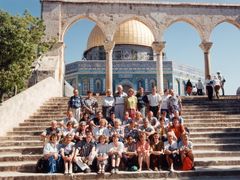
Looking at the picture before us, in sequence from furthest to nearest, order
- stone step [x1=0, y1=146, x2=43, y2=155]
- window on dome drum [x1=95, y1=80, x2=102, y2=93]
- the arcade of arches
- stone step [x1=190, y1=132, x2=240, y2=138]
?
window on dome drum [x1=95, y1=80, x2=102, y2=93] → the arcade of arches → stone step [x1=190, y1=132, x2=240, y2=138] → stone step [x1=0, y1=146, x2=43, y2=155]

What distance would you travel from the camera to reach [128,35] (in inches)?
1588

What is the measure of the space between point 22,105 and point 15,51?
6191 millimetres

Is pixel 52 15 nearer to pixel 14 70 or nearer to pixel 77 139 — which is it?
pixel 14 70

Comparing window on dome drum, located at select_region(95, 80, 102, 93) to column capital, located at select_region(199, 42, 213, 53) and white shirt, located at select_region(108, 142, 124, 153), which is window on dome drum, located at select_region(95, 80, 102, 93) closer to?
column capital, located at select_region(199, 42, 213, 53)

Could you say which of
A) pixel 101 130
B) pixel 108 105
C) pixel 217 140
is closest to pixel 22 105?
pixel 108 105

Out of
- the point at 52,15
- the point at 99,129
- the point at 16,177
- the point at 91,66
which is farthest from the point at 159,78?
the point at 91,66

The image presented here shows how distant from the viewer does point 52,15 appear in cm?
1975

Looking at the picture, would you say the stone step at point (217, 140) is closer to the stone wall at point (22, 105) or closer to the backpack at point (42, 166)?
the backpack at point (42, 166)

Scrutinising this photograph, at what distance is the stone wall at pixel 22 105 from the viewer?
1005 cm

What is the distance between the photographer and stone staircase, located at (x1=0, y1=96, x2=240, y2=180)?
7.45 metres

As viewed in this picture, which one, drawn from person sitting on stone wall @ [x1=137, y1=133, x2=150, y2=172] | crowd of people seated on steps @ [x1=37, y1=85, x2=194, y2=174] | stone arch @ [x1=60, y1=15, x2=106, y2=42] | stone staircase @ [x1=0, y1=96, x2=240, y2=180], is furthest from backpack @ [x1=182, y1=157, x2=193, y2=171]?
stone arch @ [x1=60, y1=15, x2=106, y2=42]

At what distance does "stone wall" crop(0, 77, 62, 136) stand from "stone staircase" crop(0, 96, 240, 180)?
8.0 inches

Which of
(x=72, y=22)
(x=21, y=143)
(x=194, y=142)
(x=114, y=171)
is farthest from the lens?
(x=72, y=22)

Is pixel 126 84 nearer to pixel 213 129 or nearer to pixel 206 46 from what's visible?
pixel 206 46
